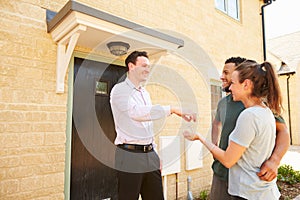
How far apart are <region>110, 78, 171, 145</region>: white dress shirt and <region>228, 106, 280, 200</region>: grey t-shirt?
2.27ft

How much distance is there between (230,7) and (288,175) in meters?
Answer: 4.10

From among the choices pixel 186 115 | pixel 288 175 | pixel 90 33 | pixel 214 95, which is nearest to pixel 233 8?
pixel 214 95

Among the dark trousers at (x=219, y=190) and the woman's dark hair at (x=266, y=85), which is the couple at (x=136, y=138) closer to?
the dark trousers at (x=219, y=190)

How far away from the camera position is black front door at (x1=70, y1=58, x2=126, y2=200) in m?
2.53

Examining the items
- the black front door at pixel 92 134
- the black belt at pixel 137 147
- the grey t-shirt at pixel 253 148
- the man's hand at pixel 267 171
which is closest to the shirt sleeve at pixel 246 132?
the grey t-shirt at pixel 253 148

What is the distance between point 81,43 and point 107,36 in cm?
38

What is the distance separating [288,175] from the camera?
15.9 ft

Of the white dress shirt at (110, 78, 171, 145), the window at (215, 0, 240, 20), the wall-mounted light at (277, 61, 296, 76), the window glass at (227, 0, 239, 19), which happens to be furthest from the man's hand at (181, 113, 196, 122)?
the wall-mounted light at (277, 61, 296, 76)

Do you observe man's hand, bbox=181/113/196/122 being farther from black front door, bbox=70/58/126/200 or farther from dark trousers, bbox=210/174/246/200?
black front door, bbox=70/58/126/200

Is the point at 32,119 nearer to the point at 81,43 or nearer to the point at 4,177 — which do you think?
the point at 4,177

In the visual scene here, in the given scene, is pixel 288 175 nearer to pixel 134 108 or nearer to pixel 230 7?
pixel 230 7

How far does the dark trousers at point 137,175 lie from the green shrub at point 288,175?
12.7ft

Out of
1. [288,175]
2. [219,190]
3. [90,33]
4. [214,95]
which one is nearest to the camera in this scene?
[219,190]

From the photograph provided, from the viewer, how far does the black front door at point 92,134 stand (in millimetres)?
2525
